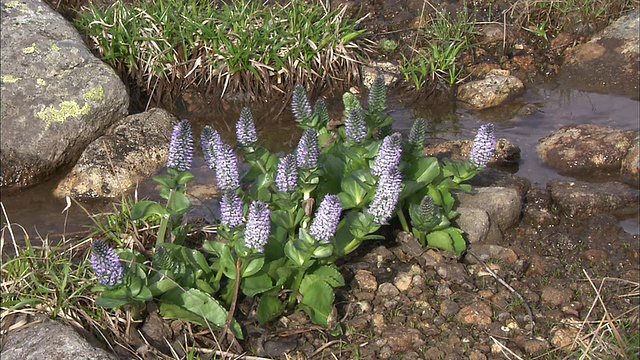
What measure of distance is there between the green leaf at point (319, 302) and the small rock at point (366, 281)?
420 millimetres

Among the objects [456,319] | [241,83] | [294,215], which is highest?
[294,215]

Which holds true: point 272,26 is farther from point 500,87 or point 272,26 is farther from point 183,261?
point 183,261

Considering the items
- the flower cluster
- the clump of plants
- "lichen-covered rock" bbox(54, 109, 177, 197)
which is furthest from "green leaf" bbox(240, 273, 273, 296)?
"lichen-covered rock" bbox(54, 109, 177, 197)

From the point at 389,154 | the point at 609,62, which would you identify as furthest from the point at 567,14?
the point at 389,154

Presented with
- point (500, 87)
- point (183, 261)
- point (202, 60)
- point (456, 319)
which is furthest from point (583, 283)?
point (202, 60)

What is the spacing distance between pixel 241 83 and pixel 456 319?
3.36 meters

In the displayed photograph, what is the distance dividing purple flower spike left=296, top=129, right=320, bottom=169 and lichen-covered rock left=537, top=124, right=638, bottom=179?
8.38 ft

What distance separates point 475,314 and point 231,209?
1.38m

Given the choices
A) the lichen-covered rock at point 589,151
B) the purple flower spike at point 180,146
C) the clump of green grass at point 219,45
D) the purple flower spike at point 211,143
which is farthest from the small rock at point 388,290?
the clump of green grass at point 219,45

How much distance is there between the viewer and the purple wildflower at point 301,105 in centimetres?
411

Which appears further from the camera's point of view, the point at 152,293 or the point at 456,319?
the point at 456,319

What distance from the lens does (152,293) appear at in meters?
3.54

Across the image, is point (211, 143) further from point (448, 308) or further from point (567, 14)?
point (567, 14)

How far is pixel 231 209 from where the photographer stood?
136 inches
